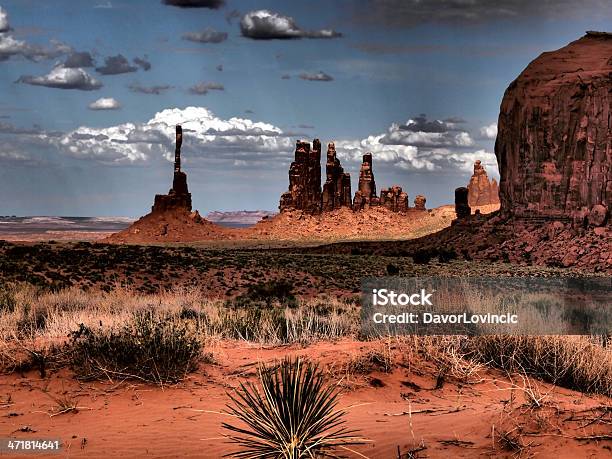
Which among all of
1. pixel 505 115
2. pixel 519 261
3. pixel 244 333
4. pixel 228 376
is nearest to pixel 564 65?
pixel 505 115

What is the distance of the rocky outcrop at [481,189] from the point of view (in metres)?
162

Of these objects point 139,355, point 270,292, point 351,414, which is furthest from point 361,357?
point 270,292

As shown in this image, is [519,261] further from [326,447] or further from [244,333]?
[326,447]

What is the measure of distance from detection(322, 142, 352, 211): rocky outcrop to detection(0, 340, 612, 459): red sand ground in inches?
4594

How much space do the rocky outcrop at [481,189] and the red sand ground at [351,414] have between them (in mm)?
152949

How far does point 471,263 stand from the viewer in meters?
62.0

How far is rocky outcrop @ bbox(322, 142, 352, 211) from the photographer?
424ft

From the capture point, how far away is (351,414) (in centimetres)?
904

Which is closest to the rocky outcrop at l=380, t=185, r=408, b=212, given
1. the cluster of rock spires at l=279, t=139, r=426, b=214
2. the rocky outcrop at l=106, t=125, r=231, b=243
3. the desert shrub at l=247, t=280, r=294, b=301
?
the cluster of rock spires at l=279, t=139, r=426, b=214

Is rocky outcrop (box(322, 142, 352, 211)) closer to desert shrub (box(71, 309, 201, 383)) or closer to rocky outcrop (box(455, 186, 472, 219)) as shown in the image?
rocky outcrop (box(455, 186, 472, 219))

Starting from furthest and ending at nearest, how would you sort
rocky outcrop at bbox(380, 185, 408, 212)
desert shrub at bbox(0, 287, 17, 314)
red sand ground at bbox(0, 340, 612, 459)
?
rocky outcrop at bbox(380, 185, 408, 212)
desert shrub at bbox(0, 287, 17, 314)
red sand ground at bbox(0, 340, 612, 459)

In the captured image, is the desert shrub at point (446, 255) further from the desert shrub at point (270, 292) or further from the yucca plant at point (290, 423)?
the yucca plant at point (290, 423)

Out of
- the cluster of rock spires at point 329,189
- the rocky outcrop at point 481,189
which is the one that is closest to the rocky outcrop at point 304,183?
the cluster of rock spires at point 329,189

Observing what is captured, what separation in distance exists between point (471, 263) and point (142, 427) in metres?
55.1
